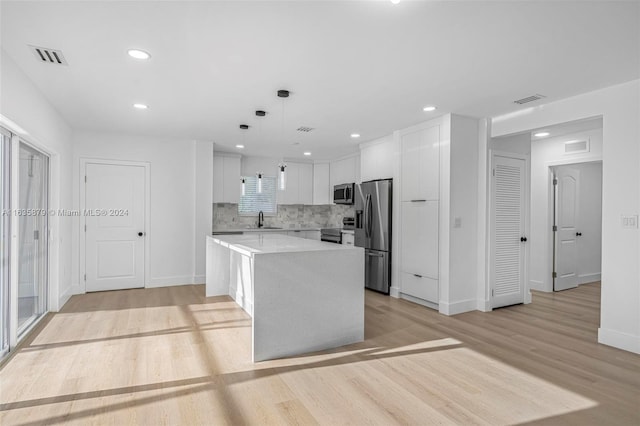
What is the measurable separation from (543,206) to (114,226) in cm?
694

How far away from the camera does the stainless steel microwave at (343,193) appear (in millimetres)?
6719

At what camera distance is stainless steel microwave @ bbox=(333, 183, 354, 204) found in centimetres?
672

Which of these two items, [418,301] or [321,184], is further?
[321,184]

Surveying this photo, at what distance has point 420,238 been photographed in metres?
4.83

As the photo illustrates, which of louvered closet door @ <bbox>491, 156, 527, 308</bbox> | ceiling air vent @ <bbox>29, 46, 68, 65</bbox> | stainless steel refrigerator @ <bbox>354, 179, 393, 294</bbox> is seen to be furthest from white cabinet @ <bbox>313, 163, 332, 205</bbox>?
ceiling air vent @ <bbox>29, 46, 68, 65</bbox>

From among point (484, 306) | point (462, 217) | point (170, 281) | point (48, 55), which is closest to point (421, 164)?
point (462, 217)

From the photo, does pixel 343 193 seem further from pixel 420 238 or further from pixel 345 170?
pixel 420 238

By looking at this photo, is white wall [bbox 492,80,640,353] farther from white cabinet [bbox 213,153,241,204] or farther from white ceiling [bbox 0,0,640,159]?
white cabinet [bbox 213,153,241,204]

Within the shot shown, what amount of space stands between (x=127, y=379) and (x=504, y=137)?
485cm

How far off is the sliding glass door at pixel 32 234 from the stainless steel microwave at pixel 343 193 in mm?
4583

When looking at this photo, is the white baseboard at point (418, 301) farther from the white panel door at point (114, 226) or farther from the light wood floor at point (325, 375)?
the white panel door at point (114, 226)

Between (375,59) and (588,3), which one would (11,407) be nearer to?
(375,59)

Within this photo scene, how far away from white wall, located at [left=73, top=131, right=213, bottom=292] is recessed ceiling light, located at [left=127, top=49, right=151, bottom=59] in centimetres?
329

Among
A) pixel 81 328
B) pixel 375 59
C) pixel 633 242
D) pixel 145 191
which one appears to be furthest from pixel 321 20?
pixel 145 191
